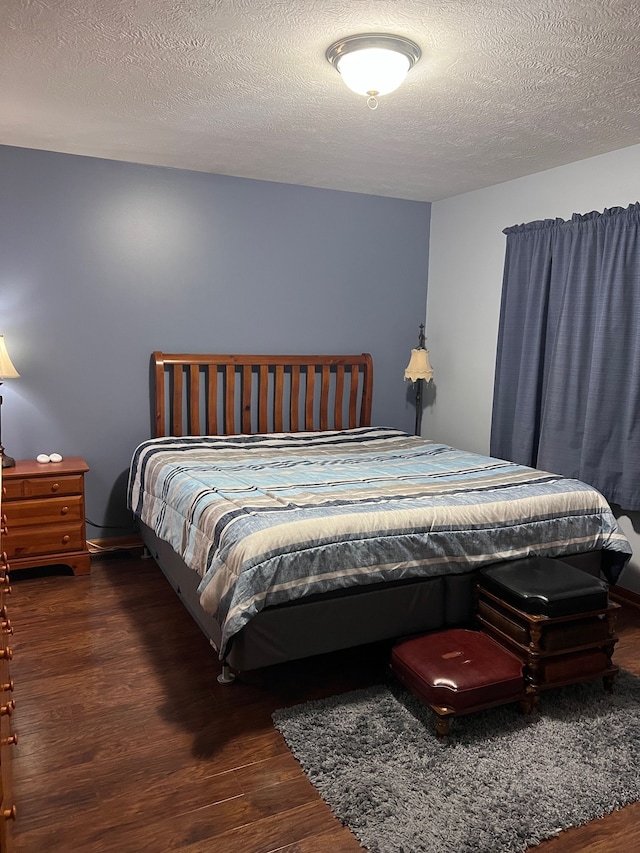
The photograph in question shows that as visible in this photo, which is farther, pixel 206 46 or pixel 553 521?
pixel 553 521

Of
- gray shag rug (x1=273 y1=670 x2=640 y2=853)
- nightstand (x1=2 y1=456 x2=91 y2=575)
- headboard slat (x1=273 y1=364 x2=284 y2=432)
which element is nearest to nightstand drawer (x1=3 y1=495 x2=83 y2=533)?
nightstand (x1=2 y1=456 x2=91 y2=575)

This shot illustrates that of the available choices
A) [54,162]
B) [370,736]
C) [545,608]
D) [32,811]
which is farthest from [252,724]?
[54,162]

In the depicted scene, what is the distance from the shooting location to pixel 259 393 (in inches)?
175

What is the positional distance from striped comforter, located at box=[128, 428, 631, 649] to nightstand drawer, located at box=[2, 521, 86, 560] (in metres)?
0.39

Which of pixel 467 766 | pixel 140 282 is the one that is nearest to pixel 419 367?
pixel 140 282

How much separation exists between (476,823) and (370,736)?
0.48 meters

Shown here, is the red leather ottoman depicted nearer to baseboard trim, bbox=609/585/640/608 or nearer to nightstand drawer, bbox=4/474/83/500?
baseboard trim, bbox=609/585/640/608

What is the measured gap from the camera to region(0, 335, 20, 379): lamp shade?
11.6 ft

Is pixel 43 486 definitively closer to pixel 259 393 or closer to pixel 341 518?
pixel 259 393

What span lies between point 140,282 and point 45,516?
154cm

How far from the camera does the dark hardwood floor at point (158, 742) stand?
5.98 feet

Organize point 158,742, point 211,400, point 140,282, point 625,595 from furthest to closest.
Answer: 1. point 211,400
2. point 140,282
3. point 625,595
4. point 158,742

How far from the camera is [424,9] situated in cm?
200

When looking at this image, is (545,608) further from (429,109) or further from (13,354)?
(13,354)
